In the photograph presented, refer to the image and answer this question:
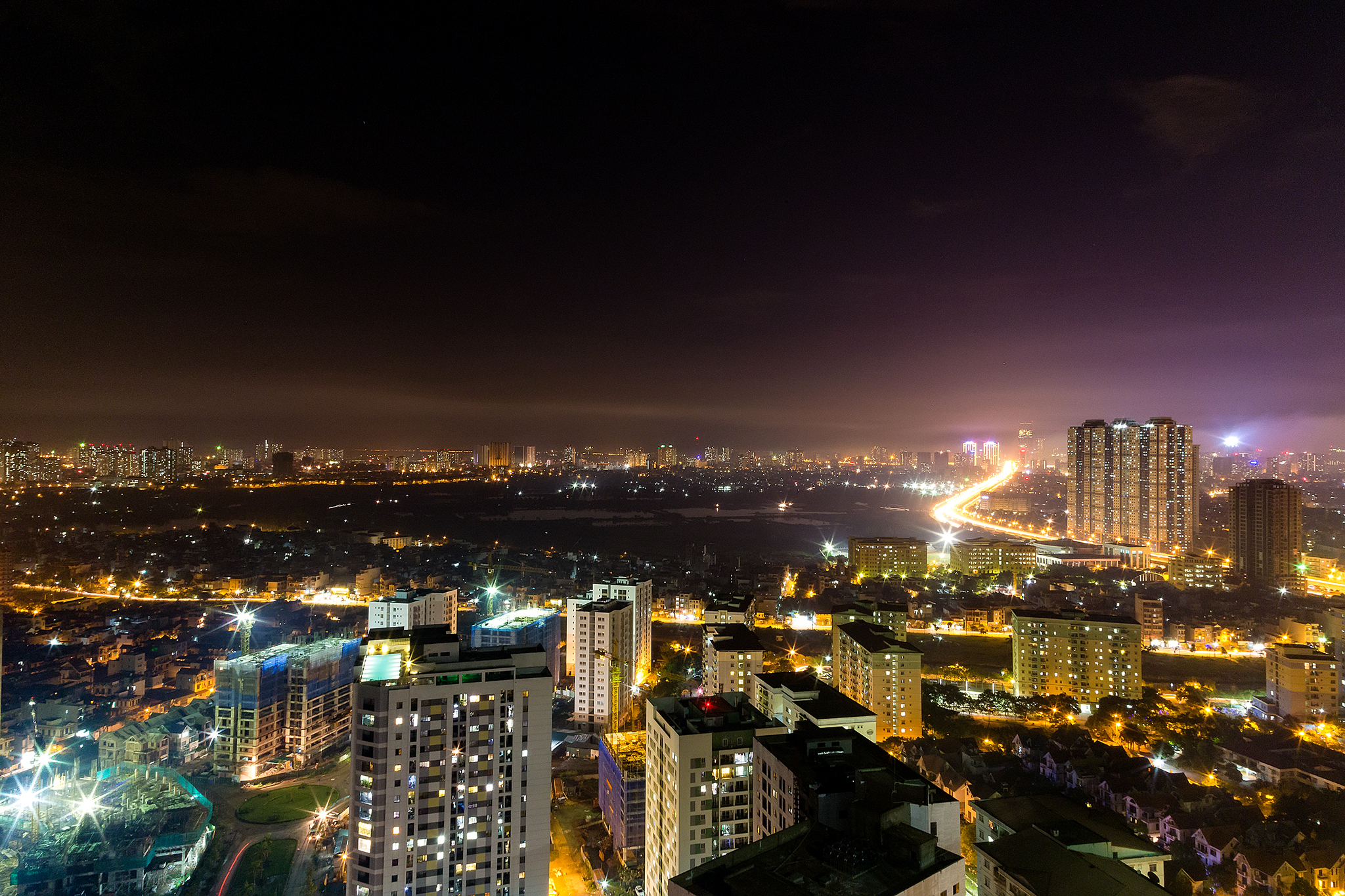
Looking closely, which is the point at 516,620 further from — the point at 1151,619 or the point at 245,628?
the point at 1151,619

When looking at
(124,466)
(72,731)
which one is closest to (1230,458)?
(72,731)

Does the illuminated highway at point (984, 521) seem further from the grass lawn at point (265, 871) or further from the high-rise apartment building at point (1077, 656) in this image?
the grass lawn at point (265, 871)

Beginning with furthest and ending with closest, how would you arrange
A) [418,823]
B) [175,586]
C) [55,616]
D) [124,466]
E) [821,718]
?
[124,466] < [175,586] < [55,616] < [821,718] < [418,823]

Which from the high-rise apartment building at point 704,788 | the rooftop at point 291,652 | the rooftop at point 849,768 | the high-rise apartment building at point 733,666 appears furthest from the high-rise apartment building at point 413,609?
the rooftop at point 849,768

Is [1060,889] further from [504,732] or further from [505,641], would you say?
[505,641]

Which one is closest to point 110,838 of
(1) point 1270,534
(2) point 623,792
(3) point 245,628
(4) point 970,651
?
(2) point 623,792

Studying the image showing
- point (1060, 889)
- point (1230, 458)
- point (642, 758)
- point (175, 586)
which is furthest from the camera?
point (1230, 458)
